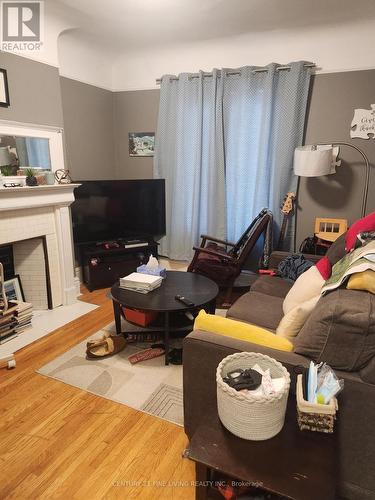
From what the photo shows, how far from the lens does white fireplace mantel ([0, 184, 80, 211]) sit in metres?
2.60

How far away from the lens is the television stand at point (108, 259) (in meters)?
3.59

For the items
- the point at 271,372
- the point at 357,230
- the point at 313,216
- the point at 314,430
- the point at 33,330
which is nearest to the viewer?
the point at 314,430

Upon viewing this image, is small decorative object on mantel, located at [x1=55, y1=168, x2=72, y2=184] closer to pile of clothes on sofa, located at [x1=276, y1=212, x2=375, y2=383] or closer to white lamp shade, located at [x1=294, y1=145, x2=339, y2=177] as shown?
white lamp shade, located at [x1=294, y1=145, x2=339, y2=177]

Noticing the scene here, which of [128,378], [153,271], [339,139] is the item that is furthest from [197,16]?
[128,378]

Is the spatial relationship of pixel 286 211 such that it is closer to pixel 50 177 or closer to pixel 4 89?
pixel 50 177

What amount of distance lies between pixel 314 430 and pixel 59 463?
1221 mm

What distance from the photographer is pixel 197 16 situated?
287 cm

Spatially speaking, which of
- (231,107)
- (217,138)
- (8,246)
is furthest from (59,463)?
(231,107)

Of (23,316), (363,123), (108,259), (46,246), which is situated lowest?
(23,316)

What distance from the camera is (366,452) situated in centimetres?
121

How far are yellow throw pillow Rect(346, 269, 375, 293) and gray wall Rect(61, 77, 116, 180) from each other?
3191 mm

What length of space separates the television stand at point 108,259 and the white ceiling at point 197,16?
2.17 meters

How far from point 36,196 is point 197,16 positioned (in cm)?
213

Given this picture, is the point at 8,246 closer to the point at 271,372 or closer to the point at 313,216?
the point at 271,372
